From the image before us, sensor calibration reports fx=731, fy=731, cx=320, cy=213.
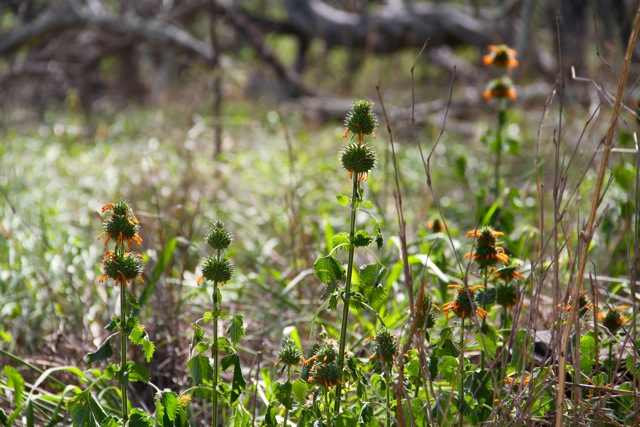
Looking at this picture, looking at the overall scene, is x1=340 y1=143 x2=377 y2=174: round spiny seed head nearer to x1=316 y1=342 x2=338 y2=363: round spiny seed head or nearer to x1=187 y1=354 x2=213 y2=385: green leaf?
x1=316 y1=342 x2=338 y2=363: round spiny seed head

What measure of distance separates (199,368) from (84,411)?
240mm

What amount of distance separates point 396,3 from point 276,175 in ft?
15.6

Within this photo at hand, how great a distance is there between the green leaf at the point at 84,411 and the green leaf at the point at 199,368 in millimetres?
205

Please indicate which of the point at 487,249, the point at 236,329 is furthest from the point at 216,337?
the point at 487,249

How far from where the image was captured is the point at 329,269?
1.49 meters

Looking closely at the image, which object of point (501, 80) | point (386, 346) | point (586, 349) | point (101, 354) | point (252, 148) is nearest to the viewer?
→ point (101, 354)

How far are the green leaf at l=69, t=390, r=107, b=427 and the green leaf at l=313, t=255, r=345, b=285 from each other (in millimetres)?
518

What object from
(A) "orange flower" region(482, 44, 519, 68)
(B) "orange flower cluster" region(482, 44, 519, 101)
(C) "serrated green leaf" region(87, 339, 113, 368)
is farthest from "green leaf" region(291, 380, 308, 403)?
(A) "orange flower" region(482, 44, 519, 68)

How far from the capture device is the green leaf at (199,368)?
1.48 m

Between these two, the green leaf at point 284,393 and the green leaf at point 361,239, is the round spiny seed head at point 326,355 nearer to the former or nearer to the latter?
the green leaf at point 284,393

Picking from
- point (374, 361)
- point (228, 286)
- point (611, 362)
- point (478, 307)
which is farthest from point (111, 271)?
point (228, 286)

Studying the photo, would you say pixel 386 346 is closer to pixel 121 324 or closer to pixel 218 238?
pixel 218 238

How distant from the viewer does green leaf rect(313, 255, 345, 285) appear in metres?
1.49

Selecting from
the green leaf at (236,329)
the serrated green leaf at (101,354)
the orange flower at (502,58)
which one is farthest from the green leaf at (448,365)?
the orange flower at (502,58)
